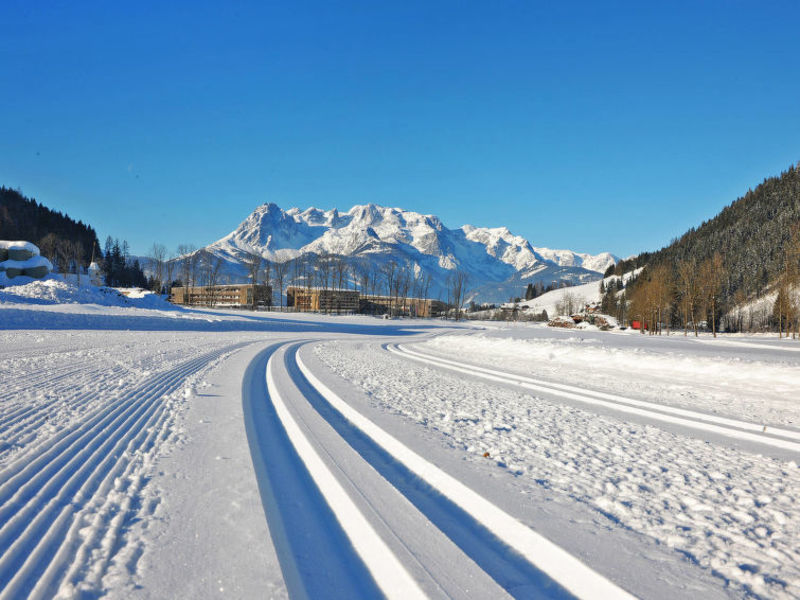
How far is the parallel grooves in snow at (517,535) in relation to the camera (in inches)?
85.0

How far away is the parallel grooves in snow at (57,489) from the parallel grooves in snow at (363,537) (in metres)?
1.60

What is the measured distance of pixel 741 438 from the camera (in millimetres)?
5168

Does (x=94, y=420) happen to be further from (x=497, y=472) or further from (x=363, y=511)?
(x=497, y=472)

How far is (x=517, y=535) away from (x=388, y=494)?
1.06 meters

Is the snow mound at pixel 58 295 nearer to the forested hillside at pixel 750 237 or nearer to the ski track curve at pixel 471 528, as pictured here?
the ski track curve at pixel 471 528

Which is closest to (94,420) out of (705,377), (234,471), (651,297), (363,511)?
(234,471)

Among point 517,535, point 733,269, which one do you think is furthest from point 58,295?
point 733,269

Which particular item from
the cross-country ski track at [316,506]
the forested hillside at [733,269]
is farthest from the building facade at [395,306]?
the cross-country ski track at [316,506]

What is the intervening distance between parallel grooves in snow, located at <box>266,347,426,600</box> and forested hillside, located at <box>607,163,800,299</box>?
92.2 meters

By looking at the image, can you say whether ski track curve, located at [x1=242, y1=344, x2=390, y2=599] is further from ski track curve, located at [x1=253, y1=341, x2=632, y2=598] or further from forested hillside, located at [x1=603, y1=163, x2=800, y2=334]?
forested hillside, located at [x1=603, y1=163, x2=800, y2=334]

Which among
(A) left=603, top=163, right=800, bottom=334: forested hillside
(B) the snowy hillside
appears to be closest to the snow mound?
(A) left=603, top=163, right=800, bottom=334: forested hillside

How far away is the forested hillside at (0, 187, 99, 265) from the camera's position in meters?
94.6

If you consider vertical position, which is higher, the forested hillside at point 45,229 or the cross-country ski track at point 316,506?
the forested hillside at point 45,229

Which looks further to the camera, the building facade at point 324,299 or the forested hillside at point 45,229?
the building facade at point 324,299
